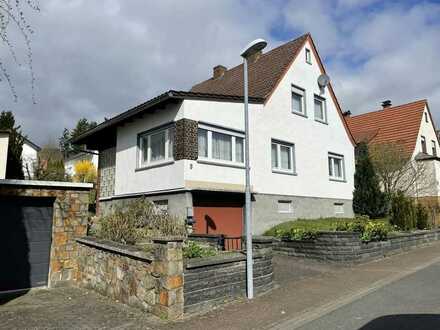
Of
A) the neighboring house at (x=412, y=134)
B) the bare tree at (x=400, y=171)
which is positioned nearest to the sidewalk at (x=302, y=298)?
the bare tree at (x=400, y=171)

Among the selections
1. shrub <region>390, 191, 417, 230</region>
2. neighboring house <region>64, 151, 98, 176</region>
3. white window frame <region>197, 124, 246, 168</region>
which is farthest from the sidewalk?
neighboring house <region>64, 151, 98, 176</region>

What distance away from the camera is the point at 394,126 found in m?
30.2

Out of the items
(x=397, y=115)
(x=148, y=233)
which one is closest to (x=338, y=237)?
(x=148, y=233)

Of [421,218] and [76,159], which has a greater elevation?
→ [76,159]

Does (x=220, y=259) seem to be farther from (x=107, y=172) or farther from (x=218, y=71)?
(x=218, y=71)

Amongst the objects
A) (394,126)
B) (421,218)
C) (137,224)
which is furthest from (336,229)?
(394,126)

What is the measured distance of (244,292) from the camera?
25.6ft

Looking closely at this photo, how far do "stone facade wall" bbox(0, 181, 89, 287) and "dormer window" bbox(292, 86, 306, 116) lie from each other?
35.8 ft

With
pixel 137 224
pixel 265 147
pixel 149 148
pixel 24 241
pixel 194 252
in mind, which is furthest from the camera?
pixel 265 147

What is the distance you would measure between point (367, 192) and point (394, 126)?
1320cm

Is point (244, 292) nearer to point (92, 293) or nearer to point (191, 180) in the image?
point (92, 293)

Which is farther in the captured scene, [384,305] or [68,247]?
[68,247]

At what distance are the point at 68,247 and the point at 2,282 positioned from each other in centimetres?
170

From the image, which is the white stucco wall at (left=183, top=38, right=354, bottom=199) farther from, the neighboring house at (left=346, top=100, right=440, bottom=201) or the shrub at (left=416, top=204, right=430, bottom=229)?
the neighboring house at (left=346, top=100, right=440, bottom=201)
